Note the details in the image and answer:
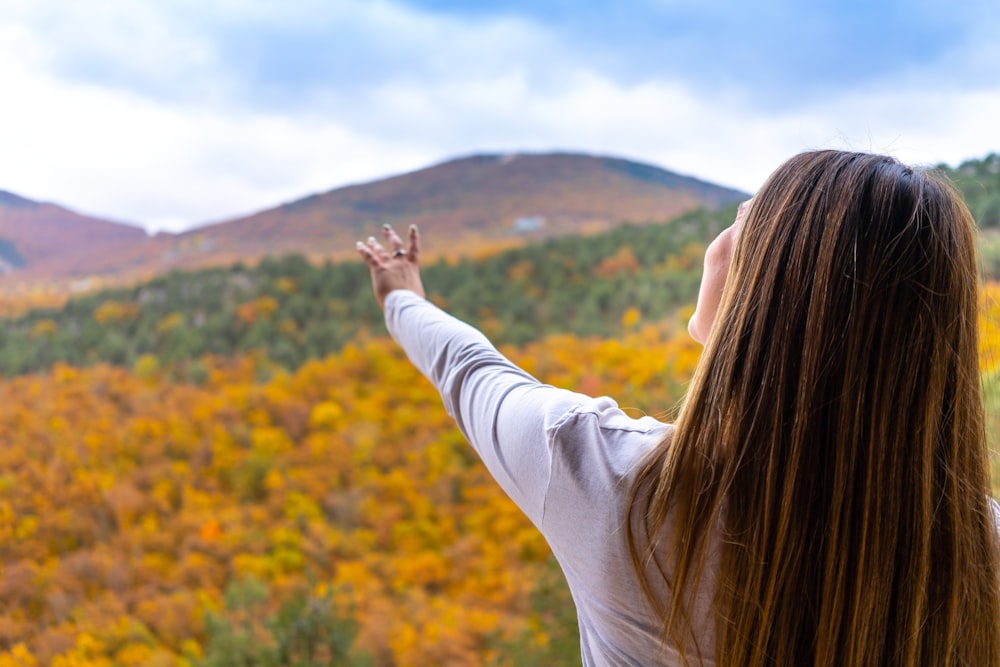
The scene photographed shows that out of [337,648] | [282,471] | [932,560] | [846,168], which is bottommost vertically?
[337,648]

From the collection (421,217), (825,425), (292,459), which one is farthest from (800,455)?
(421,217)

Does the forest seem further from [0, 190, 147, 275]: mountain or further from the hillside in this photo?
[0, 190, 147, 275]: mountain

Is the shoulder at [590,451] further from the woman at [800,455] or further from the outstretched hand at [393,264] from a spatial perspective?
the outstretched hand at [393,264]

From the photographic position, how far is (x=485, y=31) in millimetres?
2760

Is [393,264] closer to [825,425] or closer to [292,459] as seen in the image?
[825,425]

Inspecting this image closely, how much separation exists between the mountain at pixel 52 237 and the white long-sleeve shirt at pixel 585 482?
232 centimetres

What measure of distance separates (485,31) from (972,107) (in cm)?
179

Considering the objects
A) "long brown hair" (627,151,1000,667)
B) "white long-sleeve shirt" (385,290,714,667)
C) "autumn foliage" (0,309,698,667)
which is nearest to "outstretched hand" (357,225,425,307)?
"white long-sleeve shirt" (385,290,714,667)

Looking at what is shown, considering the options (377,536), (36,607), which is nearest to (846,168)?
(36,607)

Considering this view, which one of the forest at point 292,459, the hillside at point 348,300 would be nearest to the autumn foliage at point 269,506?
the forest at point 292,459

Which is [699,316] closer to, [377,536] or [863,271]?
[863,271]

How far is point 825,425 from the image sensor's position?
1.34ft

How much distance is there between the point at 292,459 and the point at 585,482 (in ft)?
10.0

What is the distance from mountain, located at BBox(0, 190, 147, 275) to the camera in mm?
2193
